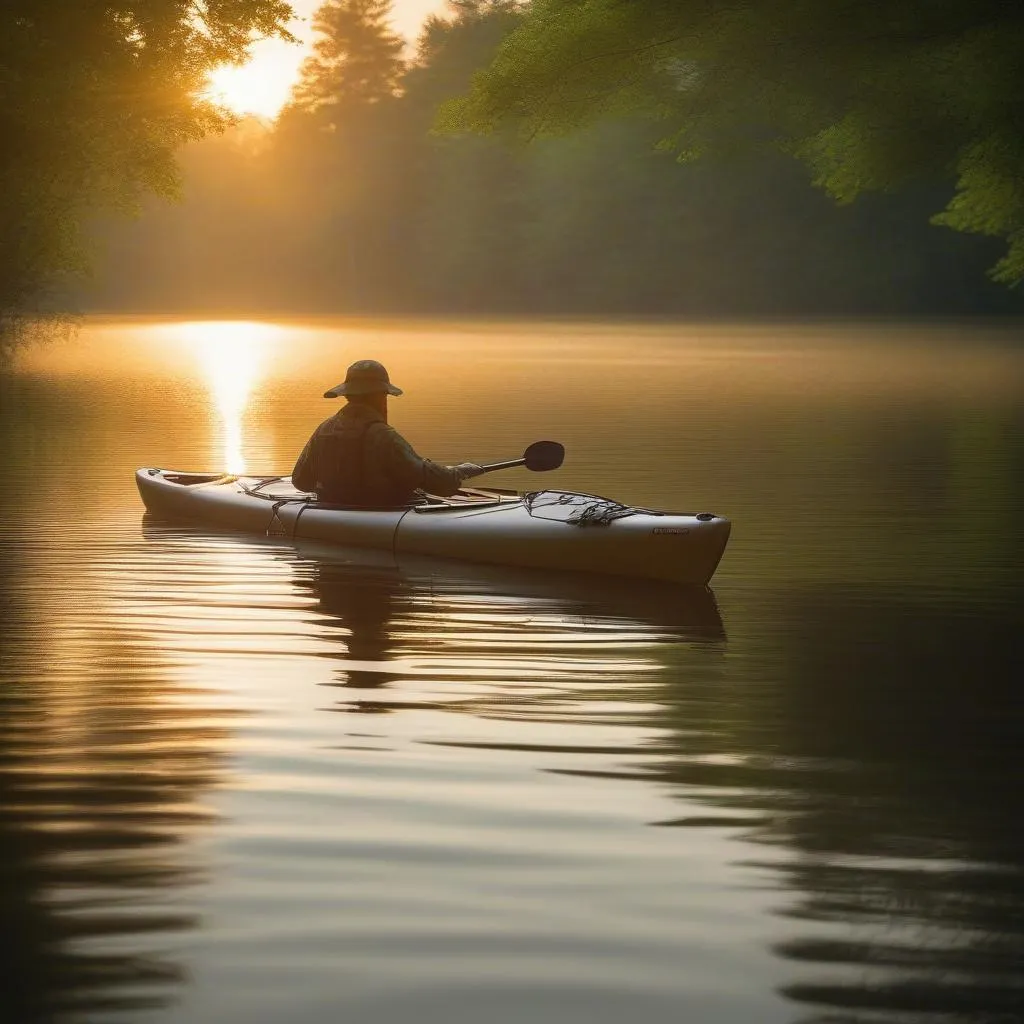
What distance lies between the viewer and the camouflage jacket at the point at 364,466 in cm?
1121

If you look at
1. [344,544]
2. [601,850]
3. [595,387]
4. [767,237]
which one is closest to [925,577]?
[344,544]

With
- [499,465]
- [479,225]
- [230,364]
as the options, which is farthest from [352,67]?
[499,465]

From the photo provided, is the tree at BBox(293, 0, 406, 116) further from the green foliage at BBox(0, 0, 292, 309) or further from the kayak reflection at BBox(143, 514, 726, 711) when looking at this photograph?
the kayak reflection at BBox(143, 514, 726, 711)

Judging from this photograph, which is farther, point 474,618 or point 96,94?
point 96,94

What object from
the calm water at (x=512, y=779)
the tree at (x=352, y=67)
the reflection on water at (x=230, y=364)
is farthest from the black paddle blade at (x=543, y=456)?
the tree at (x=352, y=67)

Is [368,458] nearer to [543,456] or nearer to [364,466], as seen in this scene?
[364,466]

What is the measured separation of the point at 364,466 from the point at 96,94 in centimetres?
1650

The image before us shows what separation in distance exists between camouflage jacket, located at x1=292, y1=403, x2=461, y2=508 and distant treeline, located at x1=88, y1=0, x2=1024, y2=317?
52229 mm

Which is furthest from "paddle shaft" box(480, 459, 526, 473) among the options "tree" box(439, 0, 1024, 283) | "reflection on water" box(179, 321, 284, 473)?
"tree" box(439, 0, 1024, 283)

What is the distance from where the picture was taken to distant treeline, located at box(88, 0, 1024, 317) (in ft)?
237

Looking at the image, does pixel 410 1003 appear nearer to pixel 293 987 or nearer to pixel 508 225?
pixel 293 987

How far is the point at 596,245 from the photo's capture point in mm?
83438

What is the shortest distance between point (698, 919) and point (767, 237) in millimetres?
72904

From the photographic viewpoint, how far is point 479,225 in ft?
290
